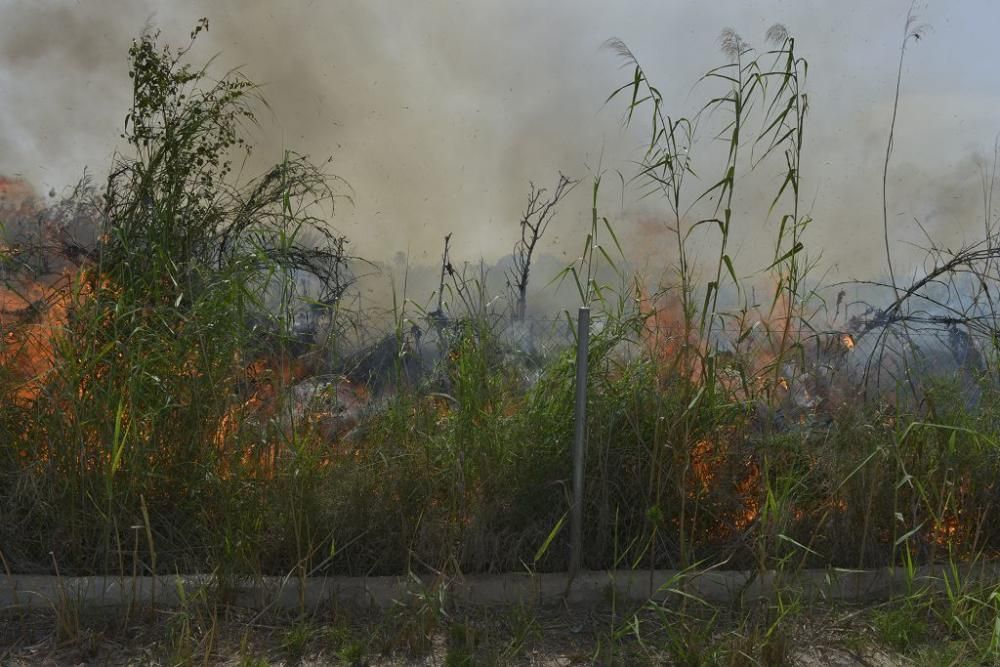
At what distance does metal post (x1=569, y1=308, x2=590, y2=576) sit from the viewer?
3.22 metres

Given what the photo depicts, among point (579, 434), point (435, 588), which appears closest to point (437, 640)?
point (435, 588)

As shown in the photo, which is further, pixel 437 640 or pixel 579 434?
pixel 579 434

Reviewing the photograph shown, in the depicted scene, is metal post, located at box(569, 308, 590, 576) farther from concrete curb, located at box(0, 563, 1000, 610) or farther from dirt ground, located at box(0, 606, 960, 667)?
dirt ground, located at box(0, 606, 960, 667)

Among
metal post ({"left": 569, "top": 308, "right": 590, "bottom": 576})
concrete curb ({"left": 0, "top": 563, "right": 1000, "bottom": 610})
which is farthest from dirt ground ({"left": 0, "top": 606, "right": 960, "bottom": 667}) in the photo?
metal post ({"left": 569, "top": 308, "right": 590, "bottom": 576})

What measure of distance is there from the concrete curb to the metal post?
0.36 feet

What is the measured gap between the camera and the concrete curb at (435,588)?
3098 millimetres

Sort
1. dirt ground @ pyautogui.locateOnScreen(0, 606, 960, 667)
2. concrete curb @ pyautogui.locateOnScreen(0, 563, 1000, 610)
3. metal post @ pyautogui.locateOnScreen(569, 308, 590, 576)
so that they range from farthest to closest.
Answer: metal post @ pyautogui.locateOnScreen(569, 308, 590, 576), concrete curb @ pyautogui.locateOnScreen(0, 563, 1000, 610), dirt ground @ pyautogui.locateOnScreen(0, 606, 960, 667)

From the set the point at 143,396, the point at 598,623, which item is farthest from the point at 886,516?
the point at 143,396

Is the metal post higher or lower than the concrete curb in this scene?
higher

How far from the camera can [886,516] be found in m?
3.57

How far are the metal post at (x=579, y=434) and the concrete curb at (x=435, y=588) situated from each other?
11cm

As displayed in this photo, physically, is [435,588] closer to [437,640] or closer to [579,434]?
[437,640]

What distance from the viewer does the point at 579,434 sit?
322 centimetres

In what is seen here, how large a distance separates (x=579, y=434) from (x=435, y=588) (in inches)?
26.5
